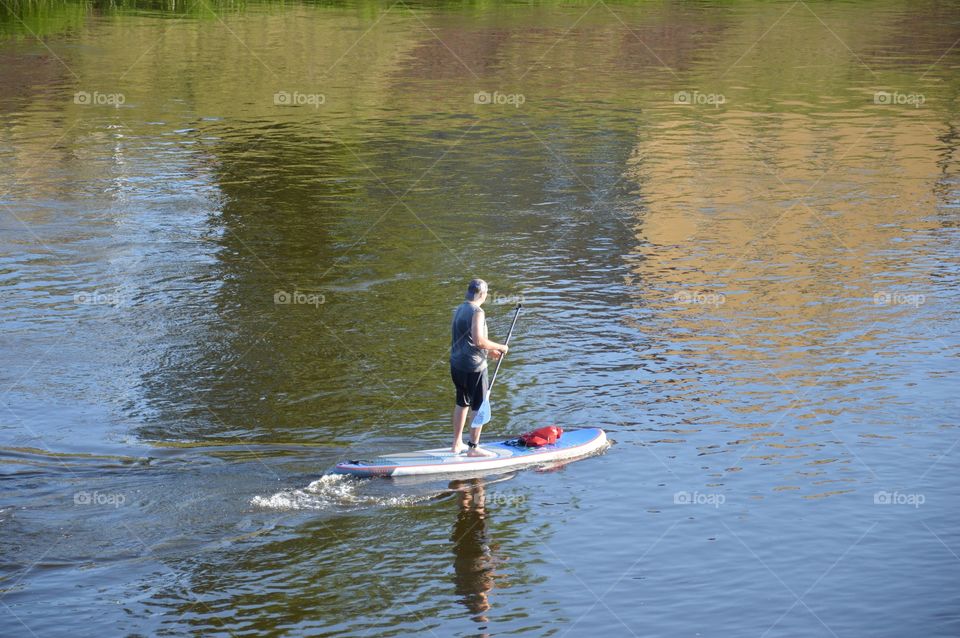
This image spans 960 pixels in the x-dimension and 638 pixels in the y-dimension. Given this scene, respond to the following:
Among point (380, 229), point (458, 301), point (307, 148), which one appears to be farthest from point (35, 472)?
point (307, 148)

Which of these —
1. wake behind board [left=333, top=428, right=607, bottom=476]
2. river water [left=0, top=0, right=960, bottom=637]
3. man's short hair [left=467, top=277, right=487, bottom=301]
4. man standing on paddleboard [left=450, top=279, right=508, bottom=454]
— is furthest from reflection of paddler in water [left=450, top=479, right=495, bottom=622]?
man's short hair [left=467, top=277, right=487, bottom=301]

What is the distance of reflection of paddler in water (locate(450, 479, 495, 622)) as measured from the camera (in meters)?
9.62

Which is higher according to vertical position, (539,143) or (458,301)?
(539,143)

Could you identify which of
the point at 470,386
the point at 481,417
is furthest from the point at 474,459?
the point at 470,386

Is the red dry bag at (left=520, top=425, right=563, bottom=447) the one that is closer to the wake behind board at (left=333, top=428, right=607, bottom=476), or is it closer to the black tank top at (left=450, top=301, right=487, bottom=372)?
the wake behind board at (left=333, top=428, right=607, bottom=476)

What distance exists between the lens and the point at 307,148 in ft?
88.0

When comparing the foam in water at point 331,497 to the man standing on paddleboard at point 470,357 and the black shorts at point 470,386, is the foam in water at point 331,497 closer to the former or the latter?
the man standing on paddleboard at point 470,357

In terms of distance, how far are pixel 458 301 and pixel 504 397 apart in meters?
3.53

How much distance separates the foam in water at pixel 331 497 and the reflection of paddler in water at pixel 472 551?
1.31 feet

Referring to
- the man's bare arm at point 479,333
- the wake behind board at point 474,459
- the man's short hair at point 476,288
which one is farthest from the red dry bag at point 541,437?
the man's short hair at point 476,288

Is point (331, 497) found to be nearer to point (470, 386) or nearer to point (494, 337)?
point (470, 386)

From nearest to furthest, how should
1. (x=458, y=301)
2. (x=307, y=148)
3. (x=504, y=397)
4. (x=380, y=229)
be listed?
(x=504, y=397) → (x=458, y=301) → (x=380, y=229) → (x=307, y=148)

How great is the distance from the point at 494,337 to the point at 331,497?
4977 millimetres

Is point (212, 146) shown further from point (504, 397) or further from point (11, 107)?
point (504, 397)
